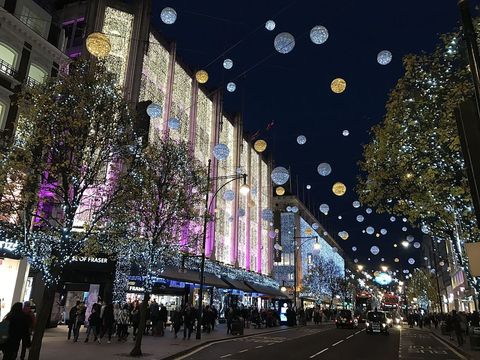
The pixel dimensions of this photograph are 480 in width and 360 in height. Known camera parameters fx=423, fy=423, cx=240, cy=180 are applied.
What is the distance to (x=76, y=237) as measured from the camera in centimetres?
1370

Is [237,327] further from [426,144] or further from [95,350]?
[426,144]

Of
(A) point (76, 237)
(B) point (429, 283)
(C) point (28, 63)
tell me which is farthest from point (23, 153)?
(B) point (429, 283)

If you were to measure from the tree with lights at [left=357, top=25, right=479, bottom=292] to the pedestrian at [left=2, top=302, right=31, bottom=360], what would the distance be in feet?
43.3

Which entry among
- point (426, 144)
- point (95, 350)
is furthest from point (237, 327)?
point (426, 144)

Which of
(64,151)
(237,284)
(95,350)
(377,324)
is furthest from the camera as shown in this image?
(237,284)

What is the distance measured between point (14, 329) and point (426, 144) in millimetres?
14230

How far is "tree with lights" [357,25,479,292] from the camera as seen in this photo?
575 inches

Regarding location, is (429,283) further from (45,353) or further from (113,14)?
(45,353)

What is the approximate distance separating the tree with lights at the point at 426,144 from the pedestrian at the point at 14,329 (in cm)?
1320

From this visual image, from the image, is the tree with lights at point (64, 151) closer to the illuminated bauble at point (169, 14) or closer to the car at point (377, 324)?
the illuminated bauble at point (169, 14)

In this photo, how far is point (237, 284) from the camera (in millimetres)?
46750

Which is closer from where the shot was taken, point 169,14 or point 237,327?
point 169,14

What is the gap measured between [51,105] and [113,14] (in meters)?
23.8

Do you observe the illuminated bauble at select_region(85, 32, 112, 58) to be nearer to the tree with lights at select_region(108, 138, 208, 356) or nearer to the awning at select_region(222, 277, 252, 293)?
the tree with lights at select_region(108, 138, 208, 356)
